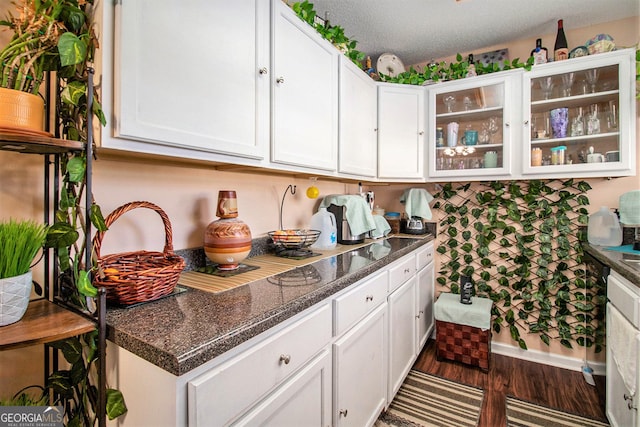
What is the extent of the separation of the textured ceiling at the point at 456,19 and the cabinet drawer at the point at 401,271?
62.1 inches

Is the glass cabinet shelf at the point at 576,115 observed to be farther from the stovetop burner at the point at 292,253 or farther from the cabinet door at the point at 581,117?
the stovetop burner at the point at 292,253

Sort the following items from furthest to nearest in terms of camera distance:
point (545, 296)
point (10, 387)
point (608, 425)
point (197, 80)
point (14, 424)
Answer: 1. point (545, 296)
2. point (608, 425)
3. point (197, 80)
4. point (10, 387)
5. point (14, 424)

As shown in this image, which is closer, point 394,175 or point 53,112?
point 53,112

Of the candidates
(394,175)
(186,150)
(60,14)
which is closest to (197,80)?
(186,150)

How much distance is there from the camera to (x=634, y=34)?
201 centimetres

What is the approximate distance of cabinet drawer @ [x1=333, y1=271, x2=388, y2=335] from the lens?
3.74 feet

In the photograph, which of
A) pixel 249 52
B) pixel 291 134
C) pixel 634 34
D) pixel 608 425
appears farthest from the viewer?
pixel 634 34

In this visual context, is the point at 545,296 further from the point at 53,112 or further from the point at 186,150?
the point at 53,112

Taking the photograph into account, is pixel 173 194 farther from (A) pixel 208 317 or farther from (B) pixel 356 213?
(B) pixel 356 213

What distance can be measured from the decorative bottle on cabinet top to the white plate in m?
1.82

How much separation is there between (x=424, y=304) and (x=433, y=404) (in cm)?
68

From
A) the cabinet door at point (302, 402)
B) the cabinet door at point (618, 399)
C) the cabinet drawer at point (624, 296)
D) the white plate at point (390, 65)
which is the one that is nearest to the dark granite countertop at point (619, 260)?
the cabinet drawer at point (624, 296)

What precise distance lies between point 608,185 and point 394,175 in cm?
143

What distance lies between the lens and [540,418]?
5.52ft
